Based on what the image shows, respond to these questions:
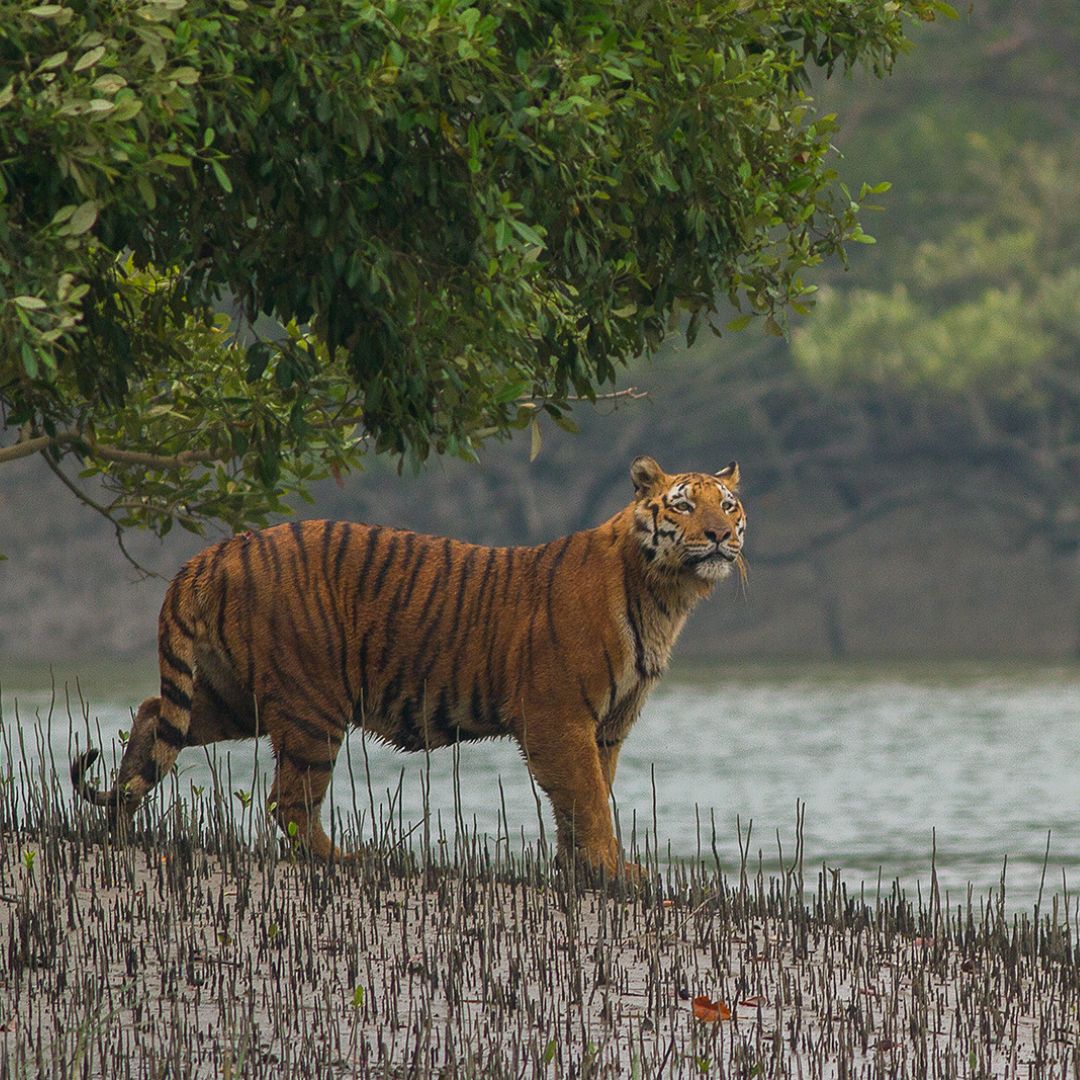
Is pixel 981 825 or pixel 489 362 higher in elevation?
pixel 489 362

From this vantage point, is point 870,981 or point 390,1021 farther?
point 870,981

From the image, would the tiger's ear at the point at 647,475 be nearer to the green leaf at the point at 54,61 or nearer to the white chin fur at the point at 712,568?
the white chin fur at the point at 712,568

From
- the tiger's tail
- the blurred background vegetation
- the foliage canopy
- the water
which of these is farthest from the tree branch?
the blurred background vegetation

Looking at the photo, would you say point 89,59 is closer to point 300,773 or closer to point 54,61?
point 54,61

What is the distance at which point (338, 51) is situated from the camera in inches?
247

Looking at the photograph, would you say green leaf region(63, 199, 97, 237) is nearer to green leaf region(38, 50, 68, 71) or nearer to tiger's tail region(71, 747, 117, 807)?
green leaf region(38, 50, 68, 71)

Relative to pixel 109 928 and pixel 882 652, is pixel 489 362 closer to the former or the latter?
pixel 109 928

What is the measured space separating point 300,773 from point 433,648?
2.56 ft

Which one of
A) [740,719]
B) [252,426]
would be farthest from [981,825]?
[252,426]

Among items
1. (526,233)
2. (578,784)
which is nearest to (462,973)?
(578,784)

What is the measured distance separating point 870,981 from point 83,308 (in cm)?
372

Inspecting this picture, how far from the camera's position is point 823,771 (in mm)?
22938

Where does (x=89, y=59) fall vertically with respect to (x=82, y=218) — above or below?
above

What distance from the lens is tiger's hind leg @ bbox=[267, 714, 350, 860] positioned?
905cm
